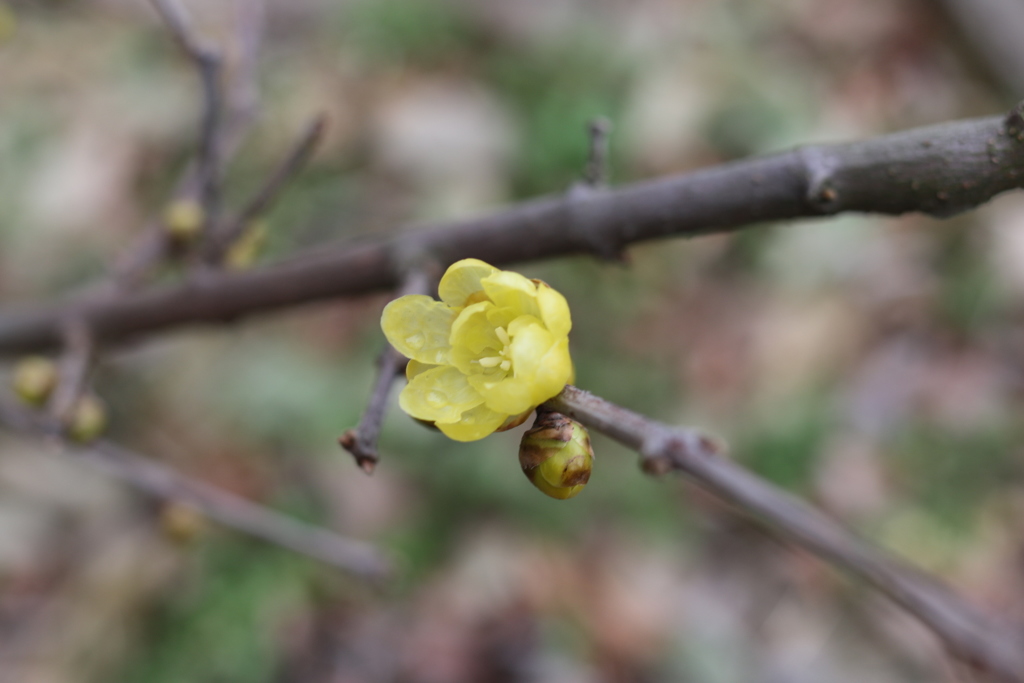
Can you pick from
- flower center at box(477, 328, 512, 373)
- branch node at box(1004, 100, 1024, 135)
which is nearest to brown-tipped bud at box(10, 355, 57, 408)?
flower center at box(477, 328, 512, 373)

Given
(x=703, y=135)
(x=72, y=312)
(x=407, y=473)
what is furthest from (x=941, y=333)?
(x=72, y=312)

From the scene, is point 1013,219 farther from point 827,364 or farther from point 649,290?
point 649,290

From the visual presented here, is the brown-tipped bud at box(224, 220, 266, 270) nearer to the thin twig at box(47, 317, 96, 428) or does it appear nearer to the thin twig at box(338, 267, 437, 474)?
the thin twig at box(47, 317, 96, 428)

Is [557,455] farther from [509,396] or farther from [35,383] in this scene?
[35,383]

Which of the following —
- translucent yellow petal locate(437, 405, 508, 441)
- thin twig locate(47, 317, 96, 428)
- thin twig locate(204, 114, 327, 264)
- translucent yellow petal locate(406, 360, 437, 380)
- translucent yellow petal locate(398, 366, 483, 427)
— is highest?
translucent yellow petal locate(437, 405, 508, 441)

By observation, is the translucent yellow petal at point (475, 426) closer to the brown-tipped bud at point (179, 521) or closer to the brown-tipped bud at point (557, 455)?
the brown-tipped bud at point (557, 455)
